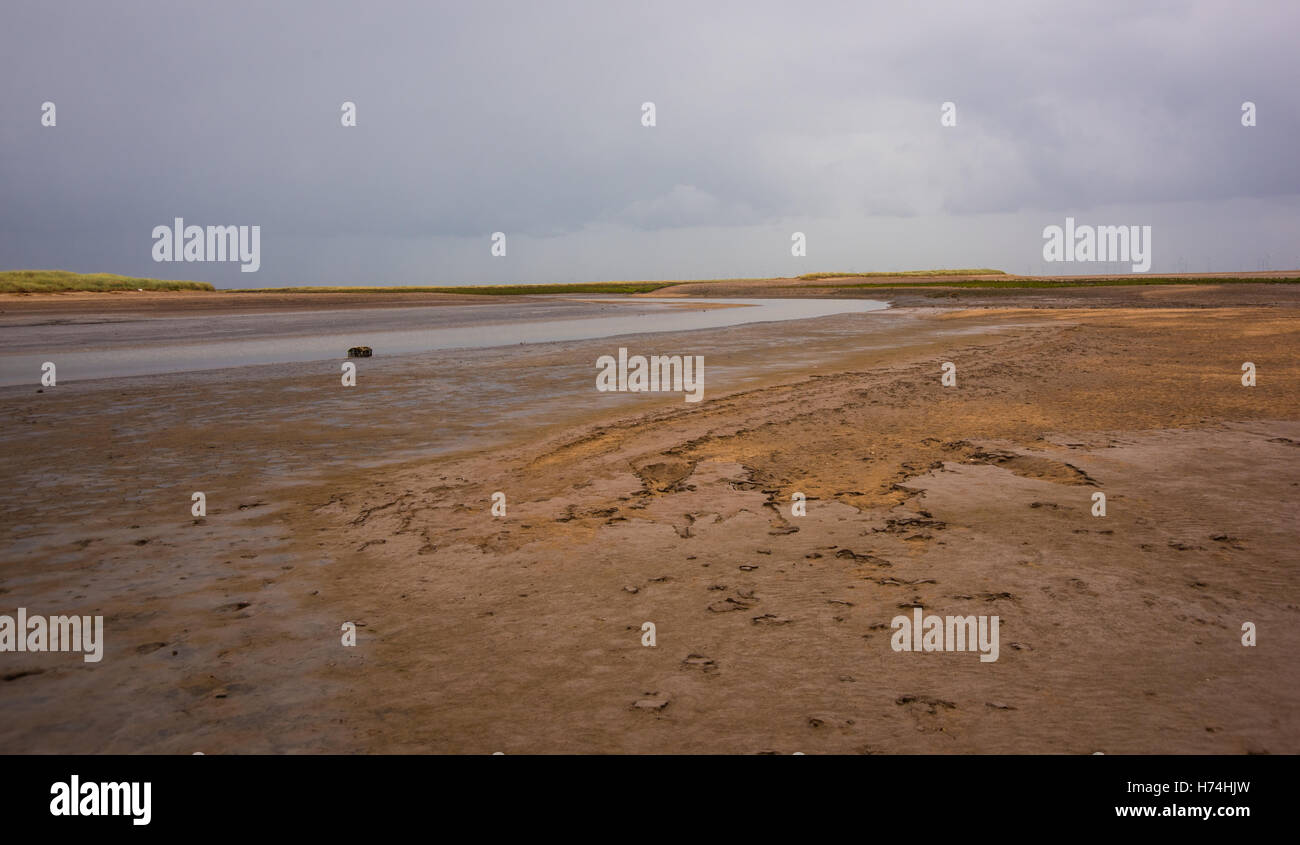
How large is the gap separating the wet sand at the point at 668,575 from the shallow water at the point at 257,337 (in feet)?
35.2

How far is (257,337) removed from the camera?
112 ft

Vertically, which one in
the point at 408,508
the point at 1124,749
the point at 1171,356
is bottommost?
the point at 1124,749

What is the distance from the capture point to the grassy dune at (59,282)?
87812 mm

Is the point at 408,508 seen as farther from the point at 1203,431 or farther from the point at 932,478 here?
the point at 1203,431

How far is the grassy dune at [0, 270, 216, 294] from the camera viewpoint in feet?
288

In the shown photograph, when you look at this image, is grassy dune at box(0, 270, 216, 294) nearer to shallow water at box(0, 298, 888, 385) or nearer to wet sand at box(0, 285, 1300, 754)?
shallow water at box(0, 298, 888, 385)

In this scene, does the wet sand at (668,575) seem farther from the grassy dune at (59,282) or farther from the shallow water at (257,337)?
the grassy dune at (59,282)

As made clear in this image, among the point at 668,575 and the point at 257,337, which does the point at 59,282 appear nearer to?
the point at 257,337

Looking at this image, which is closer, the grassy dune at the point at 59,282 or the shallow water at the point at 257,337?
the shallow water at the point at 257,337

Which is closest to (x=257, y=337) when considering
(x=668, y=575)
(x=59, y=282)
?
(x=668, y=575)

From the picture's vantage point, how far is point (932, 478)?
8.26m

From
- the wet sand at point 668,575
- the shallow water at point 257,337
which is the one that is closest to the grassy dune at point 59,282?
the shallow water at point 257,337
